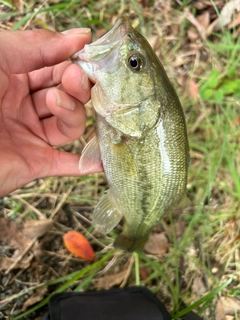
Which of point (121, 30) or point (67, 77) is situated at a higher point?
point (121, 30)

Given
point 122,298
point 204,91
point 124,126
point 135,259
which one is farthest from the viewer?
point 204,91

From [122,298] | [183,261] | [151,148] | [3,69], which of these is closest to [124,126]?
[151,148]

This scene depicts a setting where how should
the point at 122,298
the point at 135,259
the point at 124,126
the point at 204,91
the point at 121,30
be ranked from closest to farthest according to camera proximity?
the point at 121,30 < the point at 124,126 < the point at 122,298 < the point at 135,259 < the point at 204,91

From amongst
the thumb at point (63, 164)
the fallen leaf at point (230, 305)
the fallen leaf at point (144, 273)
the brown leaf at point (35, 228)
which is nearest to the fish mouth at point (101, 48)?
the thumb at point (63, 164)

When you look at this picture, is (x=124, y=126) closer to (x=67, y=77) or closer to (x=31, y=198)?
(x=67, y=77)

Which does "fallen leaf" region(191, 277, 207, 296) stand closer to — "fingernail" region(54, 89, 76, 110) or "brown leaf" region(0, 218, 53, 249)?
"brown leaf" region(0, 218, 53, 249)

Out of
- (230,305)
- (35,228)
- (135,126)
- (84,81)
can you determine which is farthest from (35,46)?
(230,305)

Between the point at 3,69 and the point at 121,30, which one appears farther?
the point at 3,69

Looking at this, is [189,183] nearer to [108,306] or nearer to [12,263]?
[108,306]
